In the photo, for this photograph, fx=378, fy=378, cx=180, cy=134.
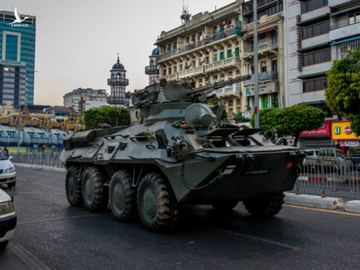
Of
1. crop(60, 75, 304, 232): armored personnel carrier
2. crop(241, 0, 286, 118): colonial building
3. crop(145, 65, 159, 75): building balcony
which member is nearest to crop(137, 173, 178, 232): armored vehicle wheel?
crop(60, 75, 304, 232): armored personnel carrier

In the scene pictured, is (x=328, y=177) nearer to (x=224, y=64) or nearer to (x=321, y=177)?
(x=321, y=177)

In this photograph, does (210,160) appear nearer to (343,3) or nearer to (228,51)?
(343,3)

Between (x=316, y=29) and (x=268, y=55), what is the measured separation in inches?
219

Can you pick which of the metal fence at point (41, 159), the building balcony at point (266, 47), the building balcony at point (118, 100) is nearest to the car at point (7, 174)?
the metal fence at point (41, 159)

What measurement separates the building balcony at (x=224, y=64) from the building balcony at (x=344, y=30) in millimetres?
11032

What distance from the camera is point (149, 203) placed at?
654cm

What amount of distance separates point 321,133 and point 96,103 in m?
129

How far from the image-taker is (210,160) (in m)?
5.80

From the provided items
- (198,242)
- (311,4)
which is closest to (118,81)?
(311,4)

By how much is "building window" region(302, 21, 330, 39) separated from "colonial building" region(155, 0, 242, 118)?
7601 mm

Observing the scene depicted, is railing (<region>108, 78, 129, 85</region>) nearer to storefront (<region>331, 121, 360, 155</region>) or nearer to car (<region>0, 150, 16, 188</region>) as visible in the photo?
storefront (<region>331, 121, 360, 155</region>)

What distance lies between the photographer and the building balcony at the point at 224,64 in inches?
1485

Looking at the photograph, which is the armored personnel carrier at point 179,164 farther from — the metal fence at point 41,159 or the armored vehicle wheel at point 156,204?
the metal fence at point 41,159

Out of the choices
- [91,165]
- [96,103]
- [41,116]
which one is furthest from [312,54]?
[96,103]
